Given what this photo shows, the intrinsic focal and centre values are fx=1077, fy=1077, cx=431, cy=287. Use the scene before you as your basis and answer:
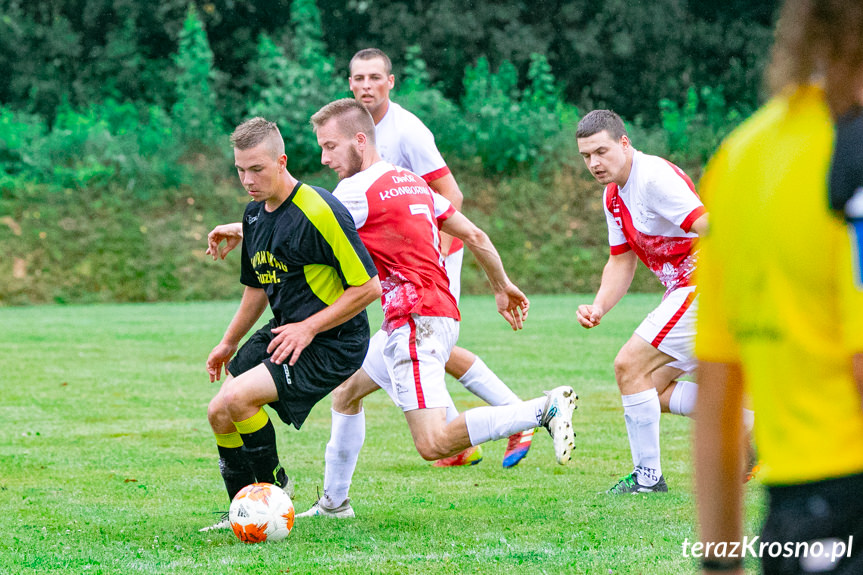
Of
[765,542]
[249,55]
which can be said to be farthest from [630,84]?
[765,542]

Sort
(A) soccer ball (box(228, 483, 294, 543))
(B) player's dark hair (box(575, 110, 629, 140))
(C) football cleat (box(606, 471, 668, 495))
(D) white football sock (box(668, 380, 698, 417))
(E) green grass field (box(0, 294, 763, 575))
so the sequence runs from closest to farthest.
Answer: (E) green grass field (box(0, 294, 763, 575)) → (A) soccer ball (box(228, 483, 294, 543)) → (C) football cleat (box(606, 471, 668, 495)) → (B) player's dark hair (box(575, 110, 629, 140)) → (D) white football sock (box(668, 380, 698, 417))

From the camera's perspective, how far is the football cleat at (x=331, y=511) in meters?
5.41

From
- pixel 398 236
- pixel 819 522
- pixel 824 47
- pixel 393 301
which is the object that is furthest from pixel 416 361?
pixel 824 47

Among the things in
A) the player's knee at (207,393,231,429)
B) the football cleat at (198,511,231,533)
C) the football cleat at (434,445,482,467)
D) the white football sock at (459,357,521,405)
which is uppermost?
the player's knee at (207,393,231,429)

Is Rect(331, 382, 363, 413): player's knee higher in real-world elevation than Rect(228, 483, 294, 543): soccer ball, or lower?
higher

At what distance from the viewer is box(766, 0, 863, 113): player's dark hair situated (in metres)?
1.35

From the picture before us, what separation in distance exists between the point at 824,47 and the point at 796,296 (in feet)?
1.04

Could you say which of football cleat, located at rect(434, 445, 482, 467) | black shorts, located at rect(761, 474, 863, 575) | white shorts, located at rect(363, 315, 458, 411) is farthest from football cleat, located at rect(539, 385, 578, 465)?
black shorts, located at rect(761, 474, 863, 575)

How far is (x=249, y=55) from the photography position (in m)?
31.9

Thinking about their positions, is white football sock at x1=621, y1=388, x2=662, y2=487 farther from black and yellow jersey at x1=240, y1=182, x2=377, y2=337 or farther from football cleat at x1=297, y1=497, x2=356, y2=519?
black and yellow jersey at x1=240, y1=182, x2=377, y2=337

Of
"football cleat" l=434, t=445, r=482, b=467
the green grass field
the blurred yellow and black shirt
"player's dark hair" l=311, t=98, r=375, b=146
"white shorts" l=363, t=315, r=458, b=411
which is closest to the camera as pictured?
the blurred yellow and black shirt

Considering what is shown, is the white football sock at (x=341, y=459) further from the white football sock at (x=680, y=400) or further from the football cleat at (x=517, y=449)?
the white football sock at (x=680, y=400)

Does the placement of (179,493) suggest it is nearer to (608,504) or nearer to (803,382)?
(608,504)

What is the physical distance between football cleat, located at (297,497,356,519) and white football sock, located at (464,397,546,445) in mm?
844
